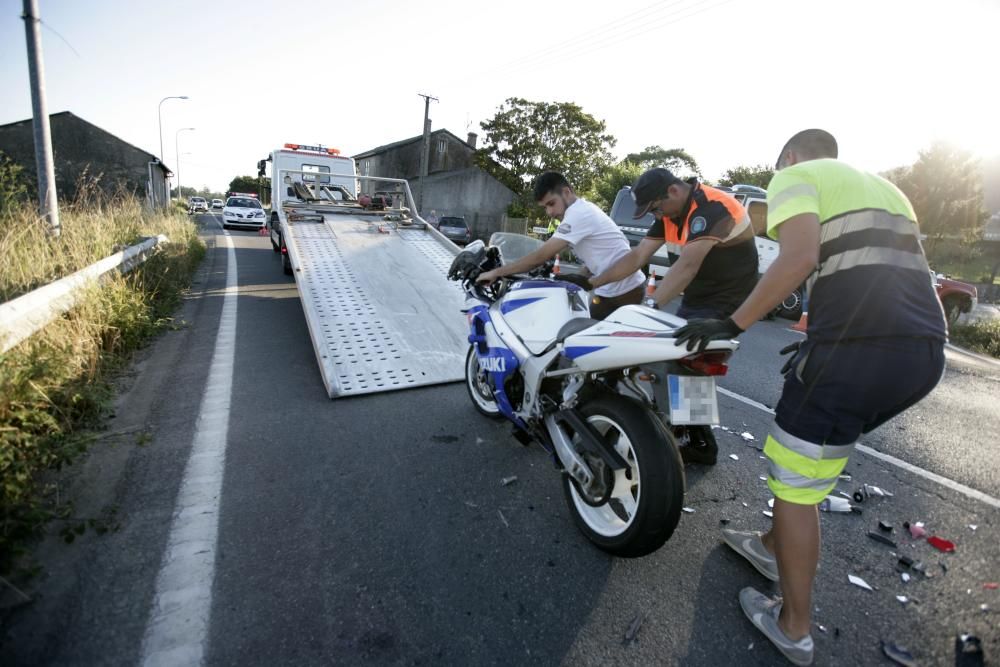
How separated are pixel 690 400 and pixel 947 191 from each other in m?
42.3

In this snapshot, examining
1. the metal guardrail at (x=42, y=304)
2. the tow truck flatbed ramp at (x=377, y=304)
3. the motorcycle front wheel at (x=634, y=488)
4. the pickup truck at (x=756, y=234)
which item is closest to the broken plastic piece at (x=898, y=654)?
the motorcycle front wheel at (x=634, y=488)

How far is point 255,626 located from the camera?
186 centimetres

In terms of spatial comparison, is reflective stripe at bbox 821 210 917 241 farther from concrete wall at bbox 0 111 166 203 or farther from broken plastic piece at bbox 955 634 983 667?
concrete wall at bbox 0 111 166 203

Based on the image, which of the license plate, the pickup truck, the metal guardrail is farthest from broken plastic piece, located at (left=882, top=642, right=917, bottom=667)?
the pickup truck

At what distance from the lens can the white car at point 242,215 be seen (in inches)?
835

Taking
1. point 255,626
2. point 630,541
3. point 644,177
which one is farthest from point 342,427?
point 644,177

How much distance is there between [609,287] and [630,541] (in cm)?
219

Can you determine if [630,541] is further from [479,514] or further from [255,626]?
[255,626]

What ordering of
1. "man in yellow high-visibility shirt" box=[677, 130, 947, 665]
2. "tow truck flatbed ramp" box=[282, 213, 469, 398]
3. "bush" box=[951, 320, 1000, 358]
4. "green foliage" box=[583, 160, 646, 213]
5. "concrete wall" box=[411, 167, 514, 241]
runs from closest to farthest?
"man in yellow high-visibility shirt" box=[677, 130, 947, 665]
"tow truck flatbed ramp" box=[282, 213, 469, 398]
"bush" box=[951, 320, 1000, 358]
"green foliage" box=[583, 160, 646, 213]
"concrete wall" box=[411, 167, 514, 241]

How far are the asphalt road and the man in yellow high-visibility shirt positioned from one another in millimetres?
498

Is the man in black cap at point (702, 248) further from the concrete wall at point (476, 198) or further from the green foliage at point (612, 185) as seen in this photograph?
the concrete wall at point (476, 198)

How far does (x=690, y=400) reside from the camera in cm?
216

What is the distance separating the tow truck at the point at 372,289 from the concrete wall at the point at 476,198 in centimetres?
2059

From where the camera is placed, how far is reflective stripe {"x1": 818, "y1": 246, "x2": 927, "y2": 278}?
68.7 inches
